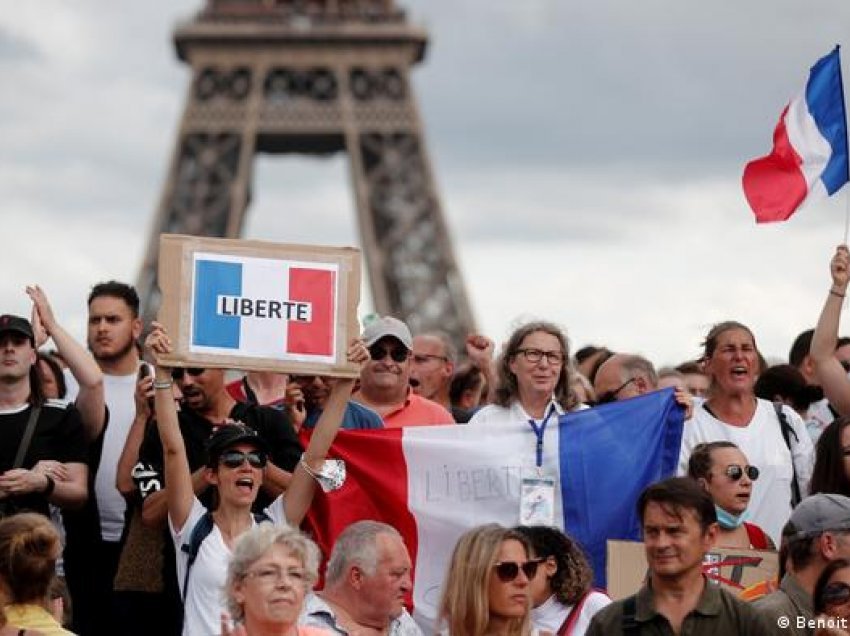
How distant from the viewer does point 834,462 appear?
1044 cm

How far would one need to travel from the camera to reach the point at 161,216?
58281mm

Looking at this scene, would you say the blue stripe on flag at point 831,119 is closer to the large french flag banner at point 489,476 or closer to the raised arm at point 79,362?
the large french flag banner at point 489,476

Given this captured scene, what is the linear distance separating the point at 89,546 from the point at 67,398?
5.45 feet

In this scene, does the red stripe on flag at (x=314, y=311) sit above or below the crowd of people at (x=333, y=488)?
above

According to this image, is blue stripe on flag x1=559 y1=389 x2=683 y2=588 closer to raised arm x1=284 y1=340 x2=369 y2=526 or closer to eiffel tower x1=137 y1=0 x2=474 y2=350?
raised arm x1=284 y1=340 x2=369 y2=526

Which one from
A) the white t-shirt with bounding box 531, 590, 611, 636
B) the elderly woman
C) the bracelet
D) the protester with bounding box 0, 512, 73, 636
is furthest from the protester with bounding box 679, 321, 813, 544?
the protester with bounding box 0, 512, 73, 636

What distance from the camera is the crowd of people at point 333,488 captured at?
8.24 metres

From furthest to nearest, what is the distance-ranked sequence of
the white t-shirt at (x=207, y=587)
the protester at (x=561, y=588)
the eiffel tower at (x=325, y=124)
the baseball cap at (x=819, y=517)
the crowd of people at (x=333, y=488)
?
1. the eiffel tower at (x=325, y=124)
2. the white t-shirt at (x=207, y=587)
3. the protester at (x=561, y=588)
4. the baseball cap at (x=819, y=517)
5. the crowd of people at (x=333, y=488)

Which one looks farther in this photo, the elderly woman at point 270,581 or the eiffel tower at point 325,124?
the eiffel tower at point 325,124

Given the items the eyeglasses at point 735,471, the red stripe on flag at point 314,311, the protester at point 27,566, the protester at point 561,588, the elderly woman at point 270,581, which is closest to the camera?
the elderly woman at point 270,581

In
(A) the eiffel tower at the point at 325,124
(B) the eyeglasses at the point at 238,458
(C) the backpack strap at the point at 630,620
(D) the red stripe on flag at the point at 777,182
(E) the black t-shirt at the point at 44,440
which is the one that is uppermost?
(A) the eiffel tower at the point at 325,124

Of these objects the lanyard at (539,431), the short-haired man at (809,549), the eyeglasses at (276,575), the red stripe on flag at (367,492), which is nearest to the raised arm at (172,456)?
the red stripe on flag at (367,492)

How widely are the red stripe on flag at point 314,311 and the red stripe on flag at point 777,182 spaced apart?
108 inches

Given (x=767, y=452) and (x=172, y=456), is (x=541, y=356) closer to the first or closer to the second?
(x=767, y=452)
